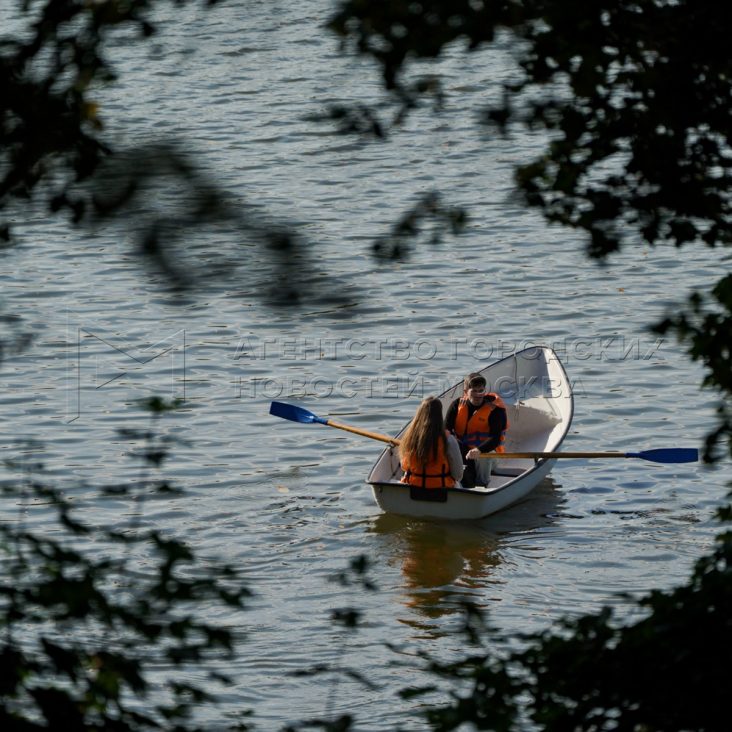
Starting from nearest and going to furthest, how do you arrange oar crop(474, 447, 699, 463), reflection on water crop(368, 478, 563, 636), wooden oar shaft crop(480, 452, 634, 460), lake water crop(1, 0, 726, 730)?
lake water crop(1, 0, 726, 730), reflection on water crop(368, 478, 563, 636), wooden oar shaft crop(480, 452, 634, 460), oar crop(474, 447, 699, 463)

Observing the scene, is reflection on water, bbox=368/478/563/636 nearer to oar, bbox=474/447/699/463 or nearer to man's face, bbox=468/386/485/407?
oar, bbox=474/447/699/463

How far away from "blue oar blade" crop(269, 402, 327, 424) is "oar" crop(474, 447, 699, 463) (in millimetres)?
2078

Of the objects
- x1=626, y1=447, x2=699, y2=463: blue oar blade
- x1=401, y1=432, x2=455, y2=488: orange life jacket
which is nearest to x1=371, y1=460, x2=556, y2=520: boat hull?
x1=401, y1=432, x2=455, y2=488: orange life jacket

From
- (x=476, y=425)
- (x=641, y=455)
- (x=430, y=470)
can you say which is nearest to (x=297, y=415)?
(x=476, y=425)

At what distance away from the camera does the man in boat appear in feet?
43.6

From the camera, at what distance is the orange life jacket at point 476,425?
43.8 feet

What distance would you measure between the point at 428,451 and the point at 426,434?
156 millimetres

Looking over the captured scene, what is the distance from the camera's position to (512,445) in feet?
48.8

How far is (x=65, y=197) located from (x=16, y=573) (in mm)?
1178

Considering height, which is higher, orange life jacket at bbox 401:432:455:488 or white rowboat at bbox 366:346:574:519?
orange life jacket at bbox 401:432:455:488

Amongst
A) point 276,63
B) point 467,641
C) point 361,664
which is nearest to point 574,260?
point 276,63

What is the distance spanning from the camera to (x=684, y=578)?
11219 millimetres

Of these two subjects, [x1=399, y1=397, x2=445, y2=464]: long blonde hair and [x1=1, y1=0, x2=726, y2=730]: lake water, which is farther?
[x1=399, y1=397, x2=445, y2=464]: long blonde hair

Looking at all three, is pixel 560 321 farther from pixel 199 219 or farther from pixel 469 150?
pixel 199 219
